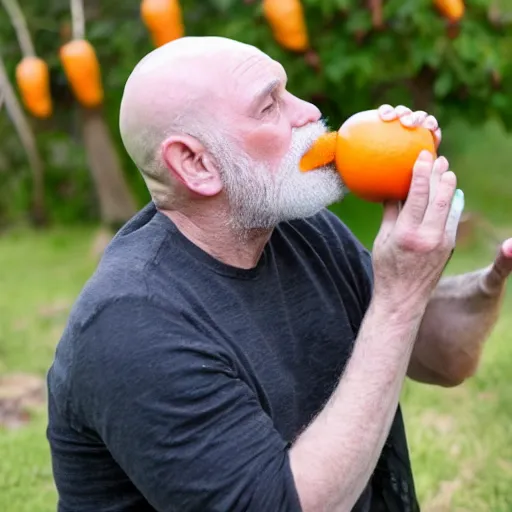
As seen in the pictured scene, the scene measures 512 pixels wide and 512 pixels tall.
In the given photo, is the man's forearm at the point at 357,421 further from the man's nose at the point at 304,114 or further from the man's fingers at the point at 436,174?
the man's nose at the point at 304,114

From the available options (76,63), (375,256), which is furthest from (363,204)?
(375,256)

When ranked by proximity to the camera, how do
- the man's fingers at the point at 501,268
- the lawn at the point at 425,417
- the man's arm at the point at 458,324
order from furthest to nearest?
the lawn at the point at 425,417, the man's arm at the point at 458,324, the man's fingers at the point at 501,268

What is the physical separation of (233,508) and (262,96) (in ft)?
2.45

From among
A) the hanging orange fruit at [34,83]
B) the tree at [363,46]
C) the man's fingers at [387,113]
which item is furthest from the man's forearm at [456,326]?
the hanging orange fruit at [34,83]

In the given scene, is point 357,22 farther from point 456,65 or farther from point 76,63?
→ point 76,63

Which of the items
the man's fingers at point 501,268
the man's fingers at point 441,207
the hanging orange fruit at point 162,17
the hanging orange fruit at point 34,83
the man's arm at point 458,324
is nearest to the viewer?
the man's fingers at point 441,207

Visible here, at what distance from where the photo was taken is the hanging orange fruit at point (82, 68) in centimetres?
471

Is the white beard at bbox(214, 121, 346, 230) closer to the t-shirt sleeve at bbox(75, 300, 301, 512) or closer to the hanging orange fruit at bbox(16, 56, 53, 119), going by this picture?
the t-shirt sleeve at bbox(75, 300, 301, 512)

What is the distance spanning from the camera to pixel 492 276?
2008 millimetres

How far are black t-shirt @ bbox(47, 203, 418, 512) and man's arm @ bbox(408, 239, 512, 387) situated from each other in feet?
0.59

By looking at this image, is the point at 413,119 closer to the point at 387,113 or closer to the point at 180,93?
the point at 387,113

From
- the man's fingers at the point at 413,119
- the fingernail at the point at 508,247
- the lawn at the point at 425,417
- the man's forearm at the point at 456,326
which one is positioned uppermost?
the man's fingers at the point at 413,119

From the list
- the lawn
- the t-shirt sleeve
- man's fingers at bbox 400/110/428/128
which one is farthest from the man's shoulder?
the lawn

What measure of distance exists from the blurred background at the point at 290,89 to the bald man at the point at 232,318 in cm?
133
